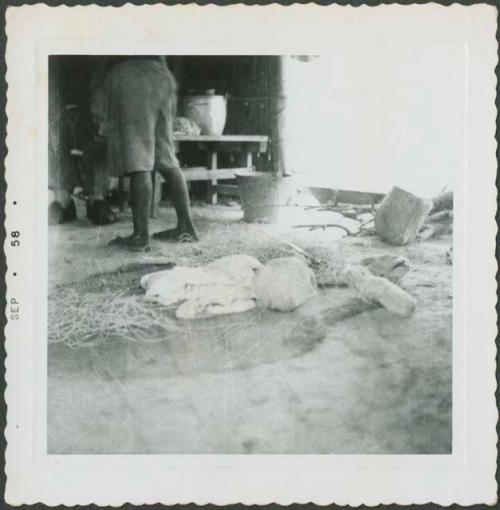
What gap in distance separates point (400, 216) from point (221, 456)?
2.85 feet

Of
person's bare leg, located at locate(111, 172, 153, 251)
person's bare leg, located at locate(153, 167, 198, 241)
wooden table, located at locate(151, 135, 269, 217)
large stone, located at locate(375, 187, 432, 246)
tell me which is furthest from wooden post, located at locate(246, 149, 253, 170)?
large stone, located at locate(375, 187, 432, 246)

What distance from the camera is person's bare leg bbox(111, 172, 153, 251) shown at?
1.70 metres

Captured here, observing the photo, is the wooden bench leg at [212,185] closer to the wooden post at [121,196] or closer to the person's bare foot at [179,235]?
the person's bare foot at [179,235]

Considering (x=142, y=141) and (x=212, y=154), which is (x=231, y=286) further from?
(x=142, y=141)

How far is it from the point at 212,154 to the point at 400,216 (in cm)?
58

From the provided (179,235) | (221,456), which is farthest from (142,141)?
(221,456)

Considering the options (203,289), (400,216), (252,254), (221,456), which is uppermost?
(400,216)

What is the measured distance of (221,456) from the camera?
5.47ft

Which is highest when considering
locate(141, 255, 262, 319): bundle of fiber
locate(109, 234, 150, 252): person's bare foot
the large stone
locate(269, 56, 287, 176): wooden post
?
locate(269, 56, 287, 176): wooden post

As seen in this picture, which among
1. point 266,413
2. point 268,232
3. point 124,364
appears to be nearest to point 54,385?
point 124,364

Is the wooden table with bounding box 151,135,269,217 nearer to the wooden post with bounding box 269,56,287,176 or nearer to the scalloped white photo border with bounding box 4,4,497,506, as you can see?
the wooden post with bounding box 269,56,287,176

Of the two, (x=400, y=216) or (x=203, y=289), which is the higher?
(x=400, y=216)

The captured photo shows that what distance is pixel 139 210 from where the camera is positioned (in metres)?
1.71

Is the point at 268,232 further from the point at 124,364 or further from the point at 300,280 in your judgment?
the point at 124,364
